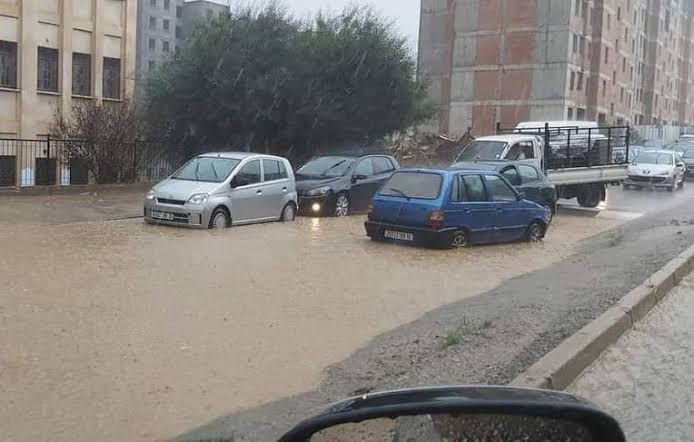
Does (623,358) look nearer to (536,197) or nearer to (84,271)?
(84,271)

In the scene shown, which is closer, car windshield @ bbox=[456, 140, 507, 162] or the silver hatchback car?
the silver hatchback car

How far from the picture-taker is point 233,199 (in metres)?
15.4

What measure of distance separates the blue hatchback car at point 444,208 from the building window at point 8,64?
20080 millimetres

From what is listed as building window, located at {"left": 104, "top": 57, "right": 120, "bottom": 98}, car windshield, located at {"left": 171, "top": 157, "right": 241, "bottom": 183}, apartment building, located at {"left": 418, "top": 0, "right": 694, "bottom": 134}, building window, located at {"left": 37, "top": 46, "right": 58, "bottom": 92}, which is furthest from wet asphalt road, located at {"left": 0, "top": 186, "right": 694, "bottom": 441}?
apartment building, located at {"left": 418, "top": 0, "right": 694, "bottom": 134}

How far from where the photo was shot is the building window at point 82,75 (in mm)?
31672

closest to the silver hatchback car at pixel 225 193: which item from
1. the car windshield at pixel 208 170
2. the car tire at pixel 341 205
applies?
the car windshield at pixel 208 170

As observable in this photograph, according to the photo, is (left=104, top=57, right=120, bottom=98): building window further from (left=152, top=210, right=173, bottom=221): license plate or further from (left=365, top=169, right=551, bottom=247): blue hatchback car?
(left=365, top=169, right=551, bottom=247): blue hatchback car

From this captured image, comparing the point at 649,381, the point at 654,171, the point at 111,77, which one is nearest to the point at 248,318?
the point at 649,381

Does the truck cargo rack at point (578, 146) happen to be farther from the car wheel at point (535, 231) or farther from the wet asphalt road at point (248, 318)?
the wet asphalt road at point (248, 318)

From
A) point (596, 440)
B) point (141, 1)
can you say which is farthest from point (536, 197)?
point (141, 1)

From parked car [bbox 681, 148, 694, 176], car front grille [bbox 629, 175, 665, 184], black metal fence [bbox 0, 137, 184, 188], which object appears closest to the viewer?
black metal fence [bbox 0, 137, 184, 188]

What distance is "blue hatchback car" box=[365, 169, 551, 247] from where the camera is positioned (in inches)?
535

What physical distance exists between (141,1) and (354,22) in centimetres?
8126

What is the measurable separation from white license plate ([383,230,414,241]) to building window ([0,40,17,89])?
66.9 ft
